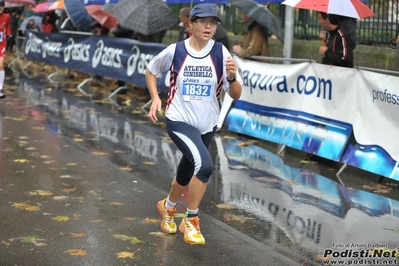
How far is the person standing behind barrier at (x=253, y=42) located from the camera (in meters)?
12.3

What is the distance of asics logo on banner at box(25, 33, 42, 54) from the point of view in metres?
20.9

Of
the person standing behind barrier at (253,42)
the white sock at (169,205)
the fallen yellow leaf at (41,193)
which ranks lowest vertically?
the fallen yellow leaf at (41,193)

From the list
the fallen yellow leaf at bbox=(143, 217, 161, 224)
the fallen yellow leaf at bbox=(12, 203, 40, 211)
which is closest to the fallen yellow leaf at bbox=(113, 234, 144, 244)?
the fallen yellow leaf at bbox=(143, 217, 161, 224)

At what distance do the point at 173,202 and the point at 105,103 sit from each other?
8924 mm

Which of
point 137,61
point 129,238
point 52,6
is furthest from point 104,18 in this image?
point 129,238

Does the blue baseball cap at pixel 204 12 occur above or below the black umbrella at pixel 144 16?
above

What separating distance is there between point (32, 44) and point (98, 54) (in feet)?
14.7

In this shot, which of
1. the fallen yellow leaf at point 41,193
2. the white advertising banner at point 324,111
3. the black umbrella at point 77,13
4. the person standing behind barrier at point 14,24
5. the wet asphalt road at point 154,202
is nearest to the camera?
the wet asphalt road at point 154,202

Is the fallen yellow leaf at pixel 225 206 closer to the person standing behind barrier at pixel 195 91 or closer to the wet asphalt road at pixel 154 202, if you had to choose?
the wet asphalt road at pixel 154 202

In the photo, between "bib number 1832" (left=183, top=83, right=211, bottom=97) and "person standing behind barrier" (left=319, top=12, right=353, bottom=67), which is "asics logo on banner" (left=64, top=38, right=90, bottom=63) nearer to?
"person standing behind barrier" (left=319, top=12, right=353, bottom=67)

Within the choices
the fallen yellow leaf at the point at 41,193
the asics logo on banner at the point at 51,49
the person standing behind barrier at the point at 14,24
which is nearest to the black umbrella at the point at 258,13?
the fallen yellow leaf at the point at 41,193

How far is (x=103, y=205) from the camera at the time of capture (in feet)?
25.0

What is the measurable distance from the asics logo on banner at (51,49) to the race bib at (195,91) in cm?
1360

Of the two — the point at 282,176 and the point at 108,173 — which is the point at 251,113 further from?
the point at 108,173
